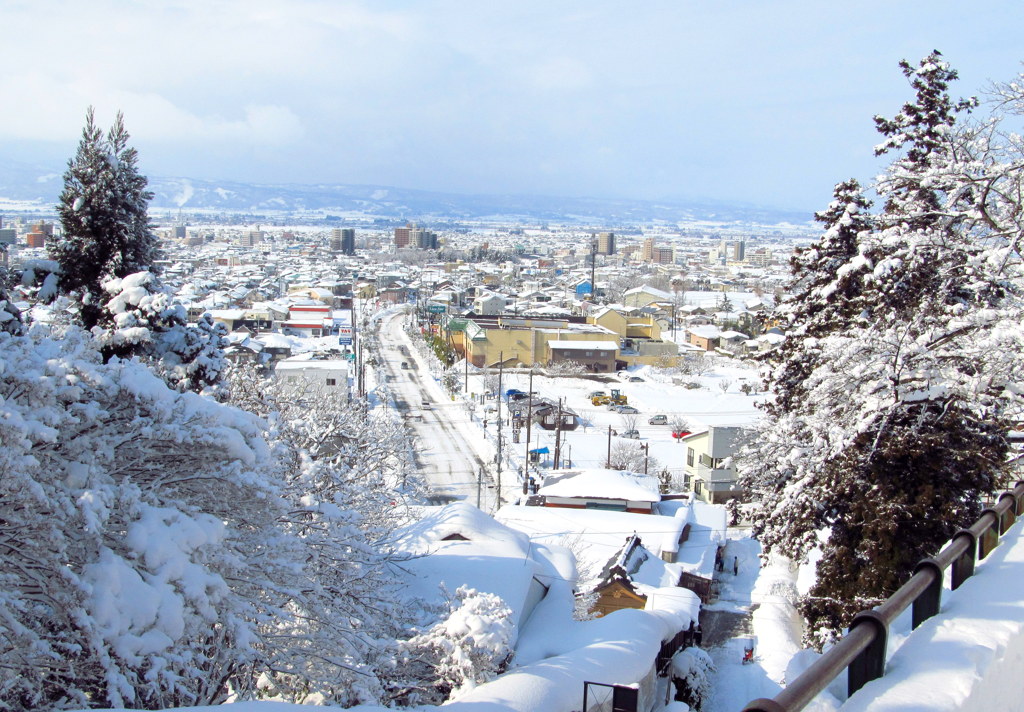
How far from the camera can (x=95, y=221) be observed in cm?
749

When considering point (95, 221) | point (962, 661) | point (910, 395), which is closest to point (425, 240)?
point (95, 221)

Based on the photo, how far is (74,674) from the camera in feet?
9.18

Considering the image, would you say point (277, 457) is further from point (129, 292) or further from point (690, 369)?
point (690, 369)

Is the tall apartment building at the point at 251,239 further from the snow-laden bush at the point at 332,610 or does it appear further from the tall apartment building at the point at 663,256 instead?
the snow-laden bush at the point at 332,610

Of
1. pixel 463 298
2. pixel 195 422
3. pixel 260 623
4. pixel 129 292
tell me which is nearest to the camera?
pixel 195 422

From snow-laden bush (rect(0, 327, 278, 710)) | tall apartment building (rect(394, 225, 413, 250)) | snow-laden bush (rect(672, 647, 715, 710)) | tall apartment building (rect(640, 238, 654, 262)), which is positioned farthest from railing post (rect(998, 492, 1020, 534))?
tall apartment building (rect(394, 225, 413, 250))

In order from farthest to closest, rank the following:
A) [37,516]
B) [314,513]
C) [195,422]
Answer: [314,513]
[195,422]
[37,516]

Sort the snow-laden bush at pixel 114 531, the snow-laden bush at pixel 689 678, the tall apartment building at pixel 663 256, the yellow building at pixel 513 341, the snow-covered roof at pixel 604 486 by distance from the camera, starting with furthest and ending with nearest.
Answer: the tall apartment building at pixel 663 256 → the yellow building at pixel 513 341 → the snow-covered roof at pixel 604 486 → the snow-laden bush at pixel 689 678 → the snow-laden bush at pixel 114 531

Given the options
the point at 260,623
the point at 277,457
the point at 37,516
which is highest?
the point at 37,516

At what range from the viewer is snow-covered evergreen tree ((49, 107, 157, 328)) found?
7.44 m

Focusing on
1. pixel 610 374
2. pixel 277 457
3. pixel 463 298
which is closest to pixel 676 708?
pixel 277 457

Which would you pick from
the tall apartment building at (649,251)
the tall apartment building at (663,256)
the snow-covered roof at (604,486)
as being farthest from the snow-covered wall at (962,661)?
the tall apartment building at (649,251)

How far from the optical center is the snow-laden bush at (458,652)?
186 inches

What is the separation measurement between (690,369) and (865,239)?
2743cm
